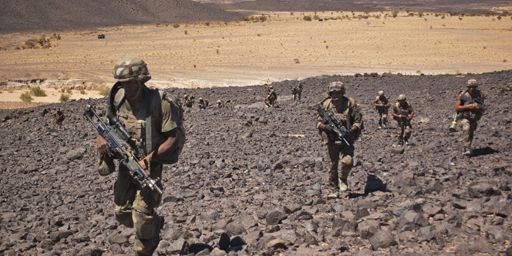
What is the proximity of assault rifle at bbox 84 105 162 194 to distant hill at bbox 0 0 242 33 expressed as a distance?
68883 millimetres

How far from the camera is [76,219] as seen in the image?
785 cm

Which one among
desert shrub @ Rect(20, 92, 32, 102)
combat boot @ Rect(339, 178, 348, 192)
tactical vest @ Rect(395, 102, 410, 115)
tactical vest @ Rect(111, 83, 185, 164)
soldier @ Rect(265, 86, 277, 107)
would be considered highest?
tactical vest @ Rect(111, 83, 185, 164)

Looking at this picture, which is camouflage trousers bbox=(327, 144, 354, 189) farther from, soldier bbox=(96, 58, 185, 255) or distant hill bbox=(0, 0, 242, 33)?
distant hill bbox=(0, 0, 242, 33)

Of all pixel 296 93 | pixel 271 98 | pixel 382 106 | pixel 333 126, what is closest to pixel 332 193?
pixel 333 126

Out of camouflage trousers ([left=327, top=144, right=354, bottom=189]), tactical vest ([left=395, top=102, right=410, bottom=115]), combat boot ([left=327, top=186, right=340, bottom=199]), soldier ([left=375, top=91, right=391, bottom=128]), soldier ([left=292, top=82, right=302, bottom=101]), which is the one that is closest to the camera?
combat boot ([left=327, top=186, right=340, bottom=199])

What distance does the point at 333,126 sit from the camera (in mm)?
7875

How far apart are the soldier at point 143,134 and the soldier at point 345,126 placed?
330cm

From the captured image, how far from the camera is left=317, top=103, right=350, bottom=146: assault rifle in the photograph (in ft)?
25.9

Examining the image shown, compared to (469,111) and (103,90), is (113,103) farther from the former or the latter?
(103,90)

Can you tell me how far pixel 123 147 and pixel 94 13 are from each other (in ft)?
260

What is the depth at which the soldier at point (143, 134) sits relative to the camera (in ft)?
16.1

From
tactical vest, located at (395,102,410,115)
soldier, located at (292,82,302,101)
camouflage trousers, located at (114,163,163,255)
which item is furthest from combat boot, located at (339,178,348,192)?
soldier, located at (292,82,302,101)

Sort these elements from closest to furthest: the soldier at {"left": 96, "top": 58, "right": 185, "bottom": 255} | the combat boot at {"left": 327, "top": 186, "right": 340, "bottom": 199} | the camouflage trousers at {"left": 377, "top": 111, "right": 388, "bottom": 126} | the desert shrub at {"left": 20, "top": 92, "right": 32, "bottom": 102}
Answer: the soldier at {"left": 96, "top": 58, "right": 185, "bottom": 255} < the combat boot at {"left": 327, "top": 186, "right": 340, "bottom": 199} < the camouflage trousers at {"left": 377, "top": 111, "right": 388, "bottom": 126} < the desert shrub at {"left": 20, "top": 92, "right": 32, "bottom": 102}

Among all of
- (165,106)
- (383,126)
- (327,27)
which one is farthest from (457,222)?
(327,27)
